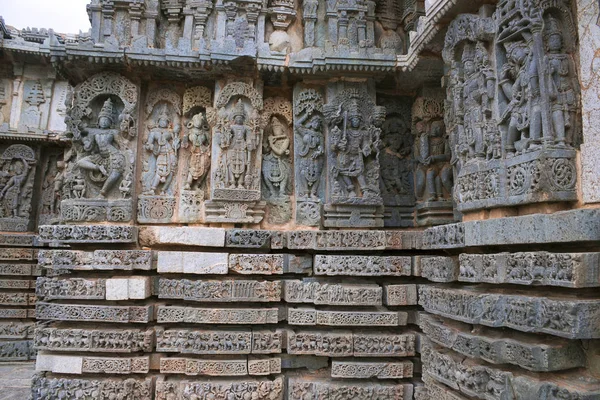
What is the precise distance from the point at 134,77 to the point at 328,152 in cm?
337

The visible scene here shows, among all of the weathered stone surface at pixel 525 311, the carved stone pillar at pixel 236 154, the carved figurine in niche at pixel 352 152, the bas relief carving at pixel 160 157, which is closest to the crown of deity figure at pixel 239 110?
the carved stone pillar at pixel 236 154

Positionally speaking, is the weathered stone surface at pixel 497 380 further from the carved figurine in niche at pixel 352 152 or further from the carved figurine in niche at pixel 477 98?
the carved figurine in niche at pixel 352 152

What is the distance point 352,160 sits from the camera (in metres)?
6.36

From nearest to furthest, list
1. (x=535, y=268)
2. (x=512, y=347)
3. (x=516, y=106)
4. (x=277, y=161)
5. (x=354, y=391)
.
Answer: (x=535, y=268) → (x=512, y=347) → (x=516, y=106) → (x=354, y=391) → (x=277, y=161)

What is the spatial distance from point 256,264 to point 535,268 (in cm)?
369

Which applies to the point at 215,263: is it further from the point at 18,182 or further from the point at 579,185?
the point at 18,182

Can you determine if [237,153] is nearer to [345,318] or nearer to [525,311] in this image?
[345,318]

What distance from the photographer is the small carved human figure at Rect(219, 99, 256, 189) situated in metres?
6.27

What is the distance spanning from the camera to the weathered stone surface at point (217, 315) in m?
5.93

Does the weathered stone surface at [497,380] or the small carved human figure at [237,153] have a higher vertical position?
the small carved human figure at [237,153]

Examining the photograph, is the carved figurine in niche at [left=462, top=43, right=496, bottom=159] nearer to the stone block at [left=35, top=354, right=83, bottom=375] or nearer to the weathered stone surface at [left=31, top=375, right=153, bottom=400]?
the weathered stone surface at [left=31, top=375, right=153, bottom=400]

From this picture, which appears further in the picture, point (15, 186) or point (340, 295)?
point (15, 186)

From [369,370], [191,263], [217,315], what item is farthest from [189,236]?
[369,370]

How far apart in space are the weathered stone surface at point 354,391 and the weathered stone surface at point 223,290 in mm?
1358
